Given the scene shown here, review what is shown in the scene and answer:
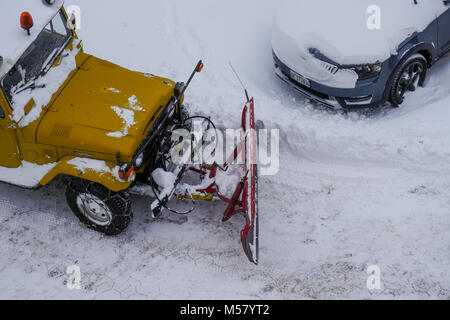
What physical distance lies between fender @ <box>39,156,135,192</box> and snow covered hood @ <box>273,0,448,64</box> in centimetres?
300

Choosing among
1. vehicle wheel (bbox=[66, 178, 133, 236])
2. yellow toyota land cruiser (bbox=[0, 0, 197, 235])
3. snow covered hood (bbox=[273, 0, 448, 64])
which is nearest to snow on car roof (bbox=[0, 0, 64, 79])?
yellow toyota land cruiser (bbox=[0, 0, 197, 235])

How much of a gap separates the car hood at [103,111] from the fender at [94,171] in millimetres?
129

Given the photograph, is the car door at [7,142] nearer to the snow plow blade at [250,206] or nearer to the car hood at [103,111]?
the car hood at [103,111]

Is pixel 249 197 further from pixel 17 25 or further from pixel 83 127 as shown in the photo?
pixel 17 25

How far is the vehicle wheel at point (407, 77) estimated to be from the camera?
648 cm

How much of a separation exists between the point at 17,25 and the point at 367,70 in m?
4.13

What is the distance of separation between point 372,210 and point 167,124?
2.57m

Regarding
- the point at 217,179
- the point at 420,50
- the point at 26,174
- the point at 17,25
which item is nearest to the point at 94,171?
the point at 26,174

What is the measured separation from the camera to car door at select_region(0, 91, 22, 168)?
16.9 ft

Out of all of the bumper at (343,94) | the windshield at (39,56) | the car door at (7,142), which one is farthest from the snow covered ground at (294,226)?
the windshield at (39,56)
